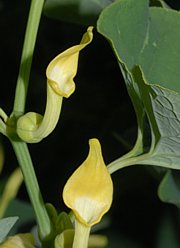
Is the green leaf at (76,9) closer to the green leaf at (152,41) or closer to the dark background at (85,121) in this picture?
the green leaf at (152,41)

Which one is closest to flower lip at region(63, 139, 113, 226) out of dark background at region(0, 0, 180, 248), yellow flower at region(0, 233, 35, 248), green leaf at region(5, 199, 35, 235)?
yellow flower at region(0, 233, 35, 248)

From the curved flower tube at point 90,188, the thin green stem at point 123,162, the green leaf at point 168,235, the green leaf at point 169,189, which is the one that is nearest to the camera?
the curved flower tube at point 90,188

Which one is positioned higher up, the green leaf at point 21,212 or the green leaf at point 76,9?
the green leaf at point 76,9

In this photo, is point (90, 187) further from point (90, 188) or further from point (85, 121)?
point (85, 121)

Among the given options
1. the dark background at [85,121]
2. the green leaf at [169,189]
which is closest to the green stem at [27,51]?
the green leaf at [169,189]

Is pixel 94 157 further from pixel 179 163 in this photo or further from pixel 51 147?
pixel 51 147

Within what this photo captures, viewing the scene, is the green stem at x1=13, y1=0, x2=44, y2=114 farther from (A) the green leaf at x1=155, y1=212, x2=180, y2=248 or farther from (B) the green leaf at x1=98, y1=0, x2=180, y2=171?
(A) the green leaf at x1=155, y1=212, x2=180, y2=248

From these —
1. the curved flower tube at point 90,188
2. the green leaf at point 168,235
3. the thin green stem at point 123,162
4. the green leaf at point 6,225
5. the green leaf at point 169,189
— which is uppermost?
the curved flower tube at point 90,188
